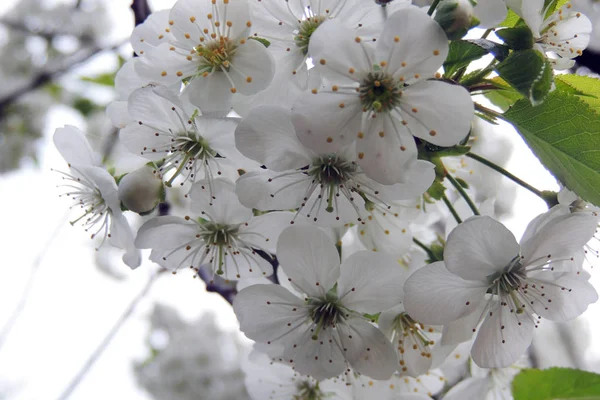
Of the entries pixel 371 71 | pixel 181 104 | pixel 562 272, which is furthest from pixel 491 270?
pixel 181 104

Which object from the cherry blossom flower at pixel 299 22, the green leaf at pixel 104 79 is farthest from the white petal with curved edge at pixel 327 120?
the green leaf at pixel 104 79

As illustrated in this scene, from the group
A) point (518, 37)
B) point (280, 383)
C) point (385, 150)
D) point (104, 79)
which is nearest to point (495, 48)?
point (518, 37)

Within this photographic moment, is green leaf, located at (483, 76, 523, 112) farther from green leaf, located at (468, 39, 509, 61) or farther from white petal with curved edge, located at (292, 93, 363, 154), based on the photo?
white petal with curved edge, located at (292, 93, 363, 154)

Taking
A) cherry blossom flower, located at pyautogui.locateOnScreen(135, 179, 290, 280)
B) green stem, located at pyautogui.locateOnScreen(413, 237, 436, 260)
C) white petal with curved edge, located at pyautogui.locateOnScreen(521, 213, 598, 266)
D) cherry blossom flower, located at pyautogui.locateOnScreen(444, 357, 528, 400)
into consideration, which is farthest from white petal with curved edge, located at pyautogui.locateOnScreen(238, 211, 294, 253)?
cherry blossom flower, located at pyautogui.locateOnScreen(444, 357, 528, 400)

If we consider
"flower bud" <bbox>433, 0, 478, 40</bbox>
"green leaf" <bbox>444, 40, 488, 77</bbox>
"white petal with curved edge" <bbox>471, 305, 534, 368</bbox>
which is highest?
"green leaf" <bbox>444, 40, 488, 77</bbox>

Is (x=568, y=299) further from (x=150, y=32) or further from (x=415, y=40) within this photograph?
(x=150, y=32)
